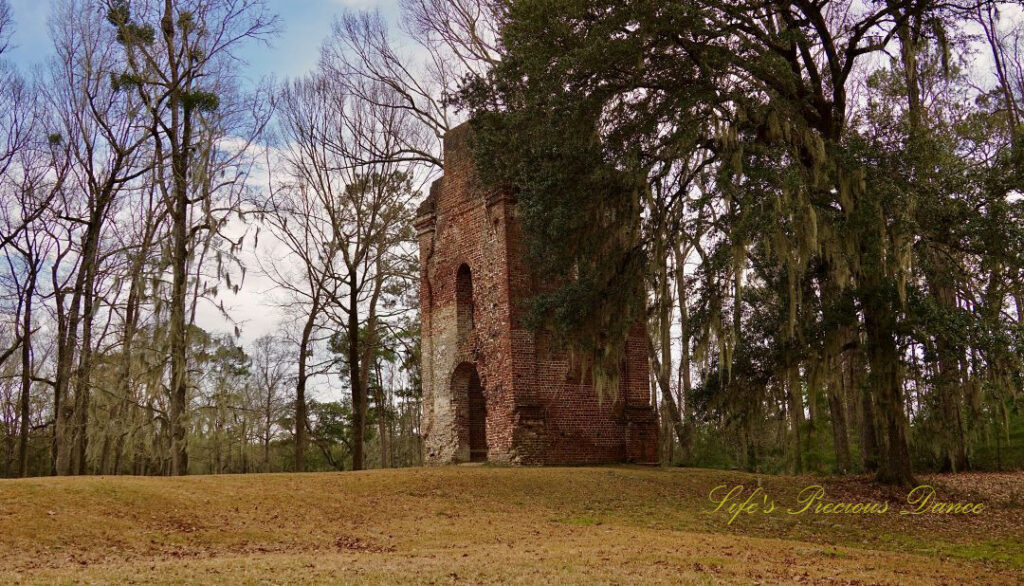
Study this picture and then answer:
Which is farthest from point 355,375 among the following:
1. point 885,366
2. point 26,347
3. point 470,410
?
point 885,366

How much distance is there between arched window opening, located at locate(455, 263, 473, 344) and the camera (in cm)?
1995

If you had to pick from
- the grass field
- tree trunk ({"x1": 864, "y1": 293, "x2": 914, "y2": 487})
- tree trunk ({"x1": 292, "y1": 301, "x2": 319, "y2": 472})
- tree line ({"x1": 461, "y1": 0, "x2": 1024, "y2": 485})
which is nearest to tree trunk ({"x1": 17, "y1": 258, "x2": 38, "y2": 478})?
tree trunk ({"x1": 292, "y1": 301, "x2": 319, "y2": 472})

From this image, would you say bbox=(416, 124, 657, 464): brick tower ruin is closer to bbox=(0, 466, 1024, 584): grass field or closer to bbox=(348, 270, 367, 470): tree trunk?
bbox=(348, 270, 367, 470): tree trunk

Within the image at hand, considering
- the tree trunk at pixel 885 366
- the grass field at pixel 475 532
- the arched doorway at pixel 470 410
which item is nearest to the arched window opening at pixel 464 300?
the arched doorway at pixel 470 410

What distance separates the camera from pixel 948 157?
45.5 ft

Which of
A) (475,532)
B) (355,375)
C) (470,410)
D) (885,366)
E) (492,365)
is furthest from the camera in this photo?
(355,375)

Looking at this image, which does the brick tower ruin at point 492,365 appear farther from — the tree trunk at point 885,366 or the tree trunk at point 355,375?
the tree trunk at point 885,366

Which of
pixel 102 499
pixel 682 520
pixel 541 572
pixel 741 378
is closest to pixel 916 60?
pixel 741 378

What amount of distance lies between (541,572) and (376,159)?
15.4 m

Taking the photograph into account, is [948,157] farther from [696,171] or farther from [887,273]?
[696,171]

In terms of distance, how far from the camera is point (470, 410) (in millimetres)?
20109

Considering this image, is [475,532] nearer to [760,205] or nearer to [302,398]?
[760,205]

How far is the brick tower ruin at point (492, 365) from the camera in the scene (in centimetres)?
1839

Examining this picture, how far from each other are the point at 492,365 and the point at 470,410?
6.05ft
